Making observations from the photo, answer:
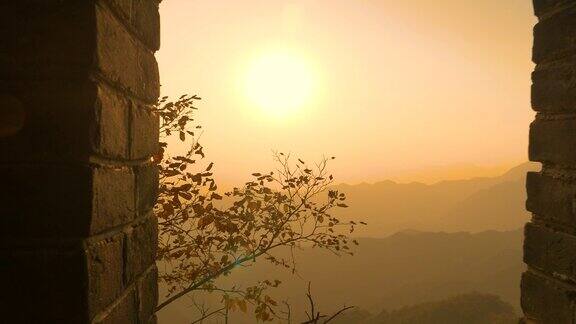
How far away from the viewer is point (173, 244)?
7.91 metres

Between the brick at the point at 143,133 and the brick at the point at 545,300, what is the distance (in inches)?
65.5

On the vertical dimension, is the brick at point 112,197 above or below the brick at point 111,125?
below

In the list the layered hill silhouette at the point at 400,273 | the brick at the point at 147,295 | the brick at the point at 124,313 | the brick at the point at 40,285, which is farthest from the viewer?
the layered hill silhouette at the point at 400,273

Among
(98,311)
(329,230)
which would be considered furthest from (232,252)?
(98,311)

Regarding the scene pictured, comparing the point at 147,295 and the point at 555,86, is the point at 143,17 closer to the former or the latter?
the point at 147,295

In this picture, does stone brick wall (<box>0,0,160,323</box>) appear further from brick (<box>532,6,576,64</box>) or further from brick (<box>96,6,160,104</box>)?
brick (<box>532,6,576,64</box>)

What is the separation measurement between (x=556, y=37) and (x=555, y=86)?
0.66 ft

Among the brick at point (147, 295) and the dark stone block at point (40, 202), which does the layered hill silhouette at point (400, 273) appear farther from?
the dark stone block at point (40, 202)

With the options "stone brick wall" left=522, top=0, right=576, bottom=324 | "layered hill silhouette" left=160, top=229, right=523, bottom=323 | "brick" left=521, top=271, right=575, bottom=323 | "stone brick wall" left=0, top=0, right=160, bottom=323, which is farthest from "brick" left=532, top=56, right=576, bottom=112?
"layered hill silhouette" left=160, top=229, right=523, bottom=323

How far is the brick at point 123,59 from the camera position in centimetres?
100

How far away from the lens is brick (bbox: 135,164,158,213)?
1.41 m

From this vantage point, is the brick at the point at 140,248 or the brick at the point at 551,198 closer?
the brick at the point at 140,248

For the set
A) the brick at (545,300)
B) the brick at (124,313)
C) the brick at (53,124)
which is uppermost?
the brick at (53,124)

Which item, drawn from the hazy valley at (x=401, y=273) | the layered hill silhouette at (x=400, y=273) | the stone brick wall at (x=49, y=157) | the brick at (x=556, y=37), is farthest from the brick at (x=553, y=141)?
the layered hill silhouette at (x=400, y=273)
